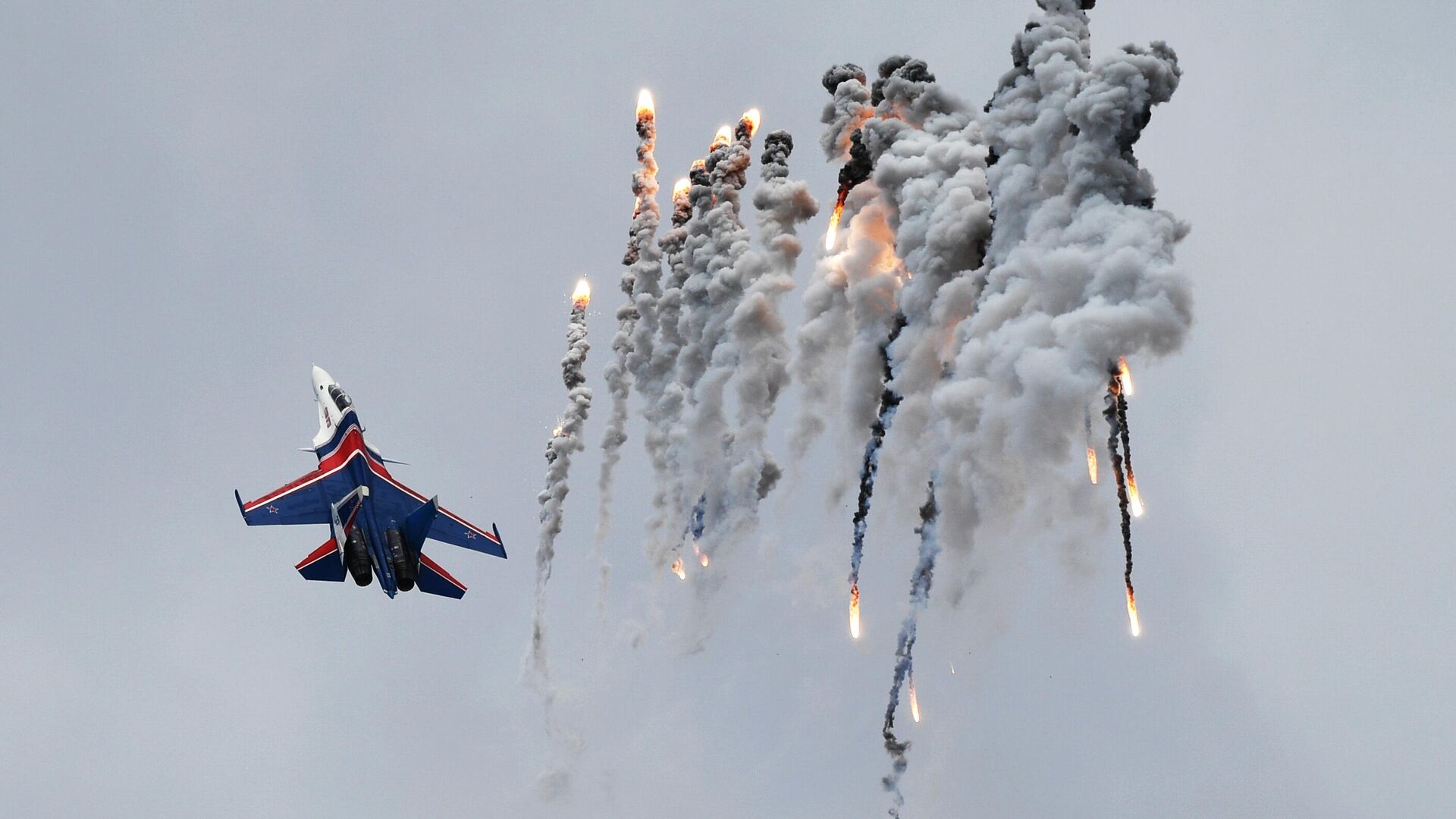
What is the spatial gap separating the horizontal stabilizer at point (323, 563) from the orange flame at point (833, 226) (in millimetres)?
33900

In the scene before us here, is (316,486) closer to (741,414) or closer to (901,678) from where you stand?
(741,414)

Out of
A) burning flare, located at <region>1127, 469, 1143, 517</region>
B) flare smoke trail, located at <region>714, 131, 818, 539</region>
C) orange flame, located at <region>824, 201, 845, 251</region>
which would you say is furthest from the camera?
flare smoke trail, located at <region>714, 131, 818, 539</region>

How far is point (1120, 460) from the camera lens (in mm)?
59094

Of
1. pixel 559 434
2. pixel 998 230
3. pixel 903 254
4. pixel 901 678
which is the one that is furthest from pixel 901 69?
pixel 559 434

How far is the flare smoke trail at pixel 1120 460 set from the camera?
5850 cm

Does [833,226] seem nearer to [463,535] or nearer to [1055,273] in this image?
[1055,273]

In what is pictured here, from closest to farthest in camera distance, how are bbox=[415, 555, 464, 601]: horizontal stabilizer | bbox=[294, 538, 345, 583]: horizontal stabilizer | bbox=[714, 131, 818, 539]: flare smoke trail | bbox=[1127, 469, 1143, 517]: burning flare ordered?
bbox=[1127, 469, 1143, 517]: burning flare → bbox=[714, 131, 818, 539]: flare smoke trail → bbox=[294, 538, 345, 583]: horizontal stabilizer → bbox=[415, 555, 464, 601]: horizontal stabilizer

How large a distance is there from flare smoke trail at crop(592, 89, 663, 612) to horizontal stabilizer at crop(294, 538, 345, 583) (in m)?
19.2

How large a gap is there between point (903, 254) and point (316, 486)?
128 feet

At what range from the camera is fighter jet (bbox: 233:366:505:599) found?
91.8 m

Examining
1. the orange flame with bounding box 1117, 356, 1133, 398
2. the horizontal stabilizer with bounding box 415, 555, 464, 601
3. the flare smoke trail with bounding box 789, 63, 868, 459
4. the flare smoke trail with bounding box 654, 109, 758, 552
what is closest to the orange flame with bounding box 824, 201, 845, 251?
the flare smoke trail with bounding box 789, 63, 868, 459

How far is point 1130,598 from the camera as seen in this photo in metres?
58.9

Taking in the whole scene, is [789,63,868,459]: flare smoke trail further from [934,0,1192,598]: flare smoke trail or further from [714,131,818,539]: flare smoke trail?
[934,0,1192,598]: flare smoke trail

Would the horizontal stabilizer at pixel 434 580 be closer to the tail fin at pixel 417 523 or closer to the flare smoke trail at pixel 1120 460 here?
the tail fin at pixel 417 523
